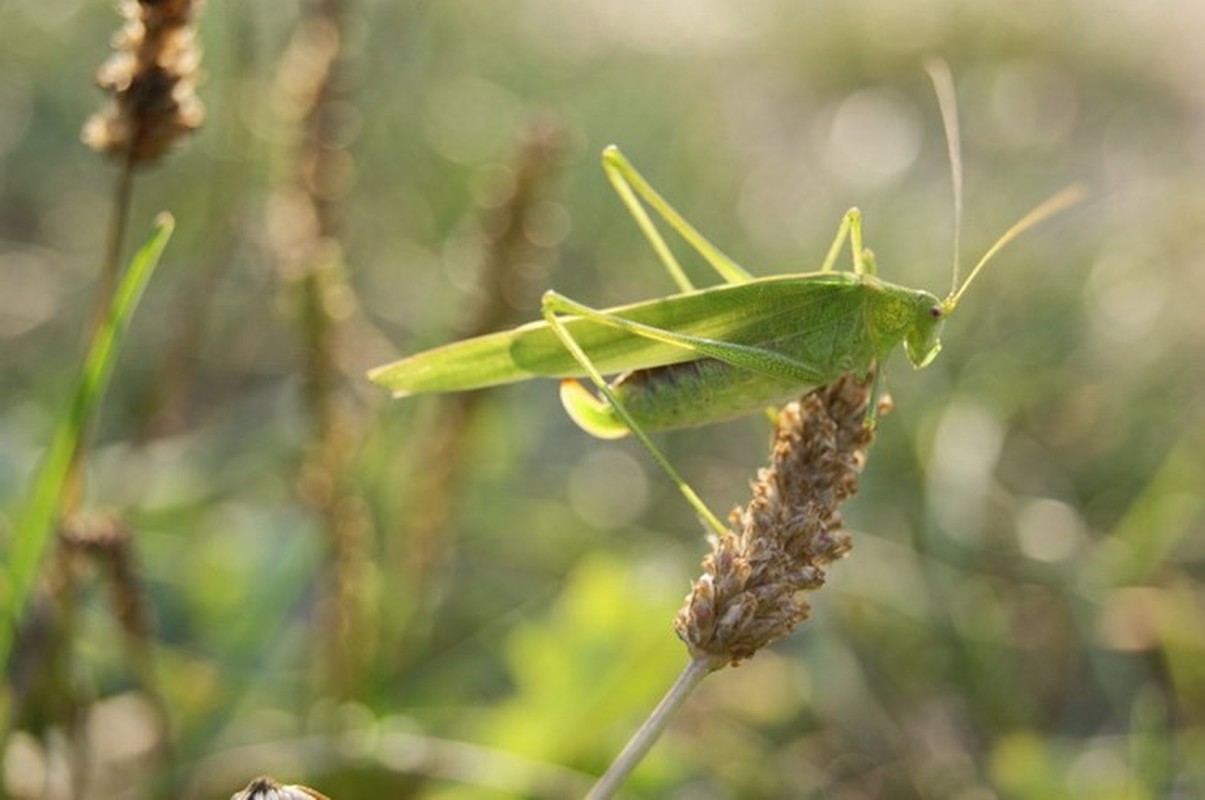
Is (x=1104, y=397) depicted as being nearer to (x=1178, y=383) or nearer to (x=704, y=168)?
(x=1178, y=383)

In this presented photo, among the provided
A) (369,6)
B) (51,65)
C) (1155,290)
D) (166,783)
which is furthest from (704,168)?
(166,783)

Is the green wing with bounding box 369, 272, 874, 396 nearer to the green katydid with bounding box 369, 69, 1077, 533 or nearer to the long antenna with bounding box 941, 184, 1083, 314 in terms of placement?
the green katydid with bounding box 369, 69, 1077, 533

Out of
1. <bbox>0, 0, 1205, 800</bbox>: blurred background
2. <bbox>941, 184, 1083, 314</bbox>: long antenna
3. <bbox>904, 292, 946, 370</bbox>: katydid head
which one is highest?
<bbox>941, 184, 1083, 314</bbox>: long antenna

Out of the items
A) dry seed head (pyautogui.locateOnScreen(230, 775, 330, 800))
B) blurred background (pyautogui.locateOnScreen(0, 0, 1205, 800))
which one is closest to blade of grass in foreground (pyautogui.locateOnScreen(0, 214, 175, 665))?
blurred background (pyautogui.locateOnScreen(0, 0, 1205, 800))

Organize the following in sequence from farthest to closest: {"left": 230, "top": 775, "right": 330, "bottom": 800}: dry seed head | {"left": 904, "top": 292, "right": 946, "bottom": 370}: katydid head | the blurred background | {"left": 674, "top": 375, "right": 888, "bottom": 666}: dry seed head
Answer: the blurred background < {"left": 904, "top": 292, "right": 946, "bottom": 370}: katydid head < {"left": 674, "top": 375, "right": 888, "bottom": 666}: dry seed head < {"left": 230, "top": 775, "right": 330, "bottom": 800}: dry seed head

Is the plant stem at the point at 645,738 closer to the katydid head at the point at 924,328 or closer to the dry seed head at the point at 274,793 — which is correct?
the dry seed head at the point at 274,793

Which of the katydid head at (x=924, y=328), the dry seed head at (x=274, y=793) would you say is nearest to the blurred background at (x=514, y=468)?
the katydid head at (x=924, y=328)
